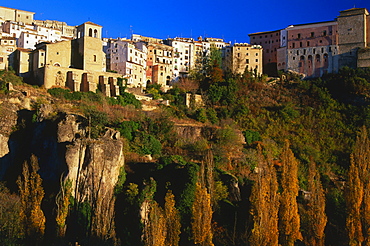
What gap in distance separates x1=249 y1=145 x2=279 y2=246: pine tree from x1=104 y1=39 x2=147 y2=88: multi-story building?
31886mm

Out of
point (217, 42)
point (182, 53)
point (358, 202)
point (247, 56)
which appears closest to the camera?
point (358, 202)

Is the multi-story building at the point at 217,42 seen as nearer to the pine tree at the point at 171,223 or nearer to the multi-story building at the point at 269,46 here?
the multi-story building at the point at 269,46

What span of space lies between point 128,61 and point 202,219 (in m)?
36.3

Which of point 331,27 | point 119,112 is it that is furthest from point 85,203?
point 331,27

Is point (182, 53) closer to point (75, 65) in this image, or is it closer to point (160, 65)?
point (160, 65)

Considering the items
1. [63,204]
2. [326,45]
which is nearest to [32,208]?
[63,204]

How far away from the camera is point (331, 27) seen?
200 ft

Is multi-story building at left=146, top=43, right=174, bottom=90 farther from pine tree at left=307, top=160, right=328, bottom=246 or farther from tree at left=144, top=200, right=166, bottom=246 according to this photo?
pine tree at left=307, top=160, right=328, bottom=246

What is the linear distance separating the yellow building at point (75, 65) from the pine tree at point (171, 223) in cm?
2161

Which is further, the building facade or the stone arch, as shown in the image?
the building facade

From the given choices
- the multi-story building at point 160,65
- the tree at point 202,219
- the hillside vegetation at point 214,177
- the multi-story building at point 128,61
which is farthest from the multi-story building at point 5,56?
the tree at point 202,219

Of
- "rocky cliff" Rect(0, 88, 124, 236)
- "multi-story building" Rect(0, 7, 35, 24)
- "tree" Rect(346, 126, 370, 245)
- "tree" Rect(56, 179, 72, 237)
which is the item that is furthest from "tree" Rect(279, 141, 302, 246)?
"multi-story building" Rect(0, 7, 35, 24)

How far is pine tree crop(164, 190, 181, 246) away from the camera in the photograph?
25000 mm

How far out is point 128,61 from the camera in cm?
5841
